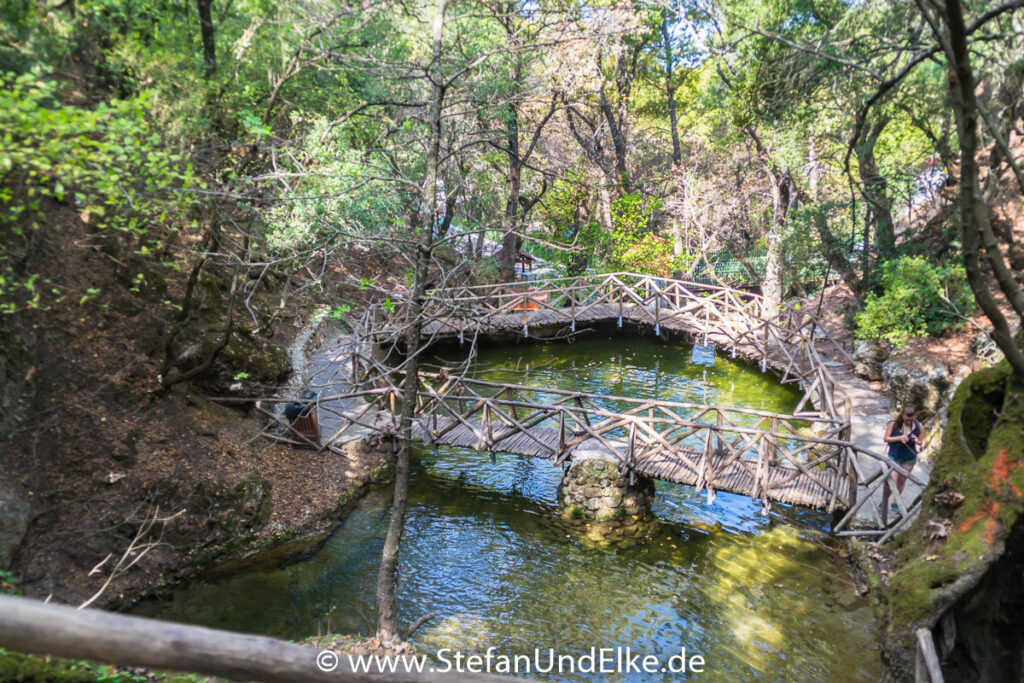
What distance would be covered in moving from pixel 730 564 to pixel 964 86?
23.6 feet

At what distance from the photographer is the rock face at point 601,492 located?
9578mm

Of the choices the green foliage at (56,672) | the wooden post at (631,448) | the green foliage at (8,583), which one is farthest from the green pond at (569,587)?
the green foliage at (56,672)

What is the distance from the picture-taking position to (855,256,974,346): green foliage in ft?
41.1

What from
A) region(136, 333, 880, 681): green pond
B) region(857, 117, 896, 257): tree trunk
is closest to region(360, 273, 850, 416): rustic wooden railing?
region(857, 117, 896, 257): tree trunk

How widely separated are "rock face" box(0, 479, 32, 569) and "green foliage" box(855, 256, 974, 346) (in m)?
16.2

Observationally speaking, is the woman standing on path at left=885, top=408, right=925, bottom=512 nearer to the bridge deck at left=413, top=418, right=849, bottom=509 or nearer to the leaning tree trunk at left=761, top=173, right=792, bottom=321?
the bridge deck at left=413, top=418, right=849, bottom=509

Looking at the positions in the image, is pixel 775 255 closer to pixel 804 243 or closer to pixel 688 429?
pixel 804 243

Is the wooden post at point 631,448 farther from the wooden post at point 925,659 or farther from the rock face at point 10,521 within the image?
the rock face at point 10,521

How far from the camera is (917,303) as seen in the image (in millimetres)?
13211

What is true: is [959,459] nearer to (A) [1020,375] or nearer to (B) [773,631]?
(A) [1020,375]

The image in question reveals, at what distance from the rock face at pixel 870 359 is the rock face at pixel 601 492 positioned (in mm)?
8642

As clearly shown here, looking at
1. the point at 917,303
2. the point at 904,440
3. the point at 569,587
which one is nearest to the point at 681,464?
the point at 569,587

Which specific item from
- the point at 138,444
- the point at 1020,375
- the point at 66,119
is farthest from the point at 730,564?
the point at 66,119

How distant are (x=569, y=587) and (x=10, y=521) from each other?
670 cm
